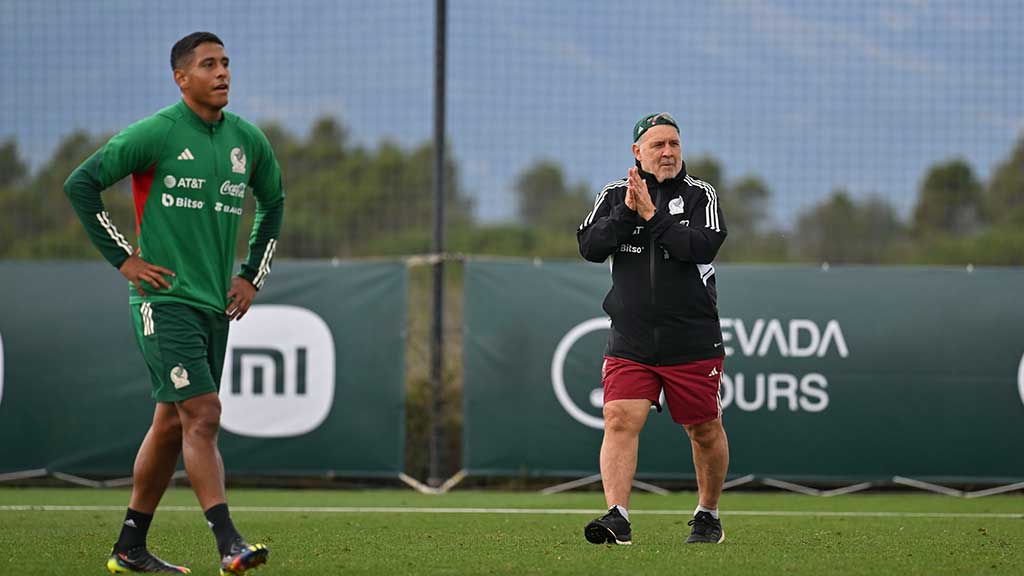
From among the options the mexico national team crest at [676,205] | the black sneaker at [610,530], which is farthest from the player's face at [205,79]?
the black sneaker at [610,530]

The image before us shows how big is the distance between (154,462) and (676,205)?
2.55 meters

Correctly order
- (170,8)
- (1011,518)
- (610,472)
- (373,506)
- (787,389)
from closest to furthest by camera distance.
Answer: (610,472)
(1011,518)
(373,506)
(787,389)
(170,8)

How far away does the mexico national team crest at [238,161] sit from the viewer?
5613 millimetres

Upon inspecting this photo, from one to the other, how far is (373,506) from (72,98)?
6.02m

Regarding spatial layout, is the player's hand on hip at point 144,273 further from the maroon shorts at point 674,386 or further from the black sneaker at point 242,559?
the maroon shorts at point 674,386

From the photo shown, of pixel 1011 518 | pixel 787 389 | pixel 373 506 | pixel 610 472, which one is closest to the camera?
pixel 610 472

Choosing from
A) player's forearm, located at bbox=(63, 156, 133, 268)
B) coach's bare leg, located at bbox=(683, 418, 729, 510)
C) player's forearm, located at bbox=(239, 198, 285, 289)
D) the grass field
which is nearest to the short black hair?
player's forearm, located at bbox=(63, 156, 133, 268)

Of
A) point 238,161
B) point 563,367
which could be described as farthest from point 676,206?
point 563,367

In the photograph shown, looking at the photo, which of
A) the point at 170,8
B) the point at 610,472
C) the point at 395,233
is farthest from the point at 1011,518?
the point at 170,8

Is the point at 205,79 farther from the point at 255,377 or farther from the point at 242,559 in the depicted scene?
the point at 255,377

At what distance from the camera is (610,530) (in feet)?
20.1

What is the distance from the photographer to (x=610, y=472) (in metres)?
6.30

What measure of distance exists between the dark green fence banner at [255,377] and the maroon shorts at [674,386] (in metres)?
4.41

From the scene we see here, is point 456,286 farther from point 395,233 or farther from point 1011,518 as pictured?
point 1011,518
